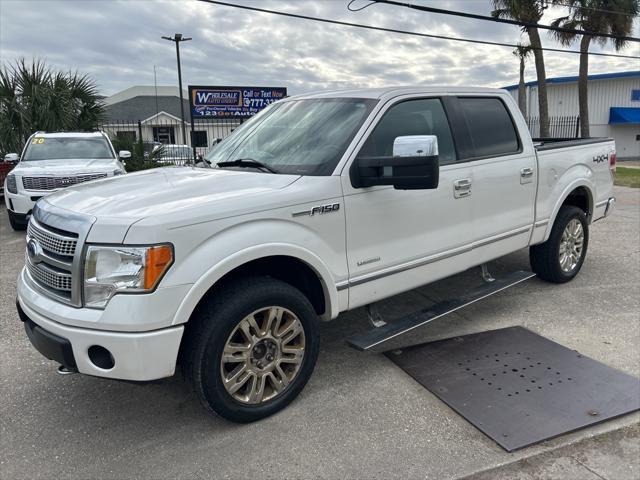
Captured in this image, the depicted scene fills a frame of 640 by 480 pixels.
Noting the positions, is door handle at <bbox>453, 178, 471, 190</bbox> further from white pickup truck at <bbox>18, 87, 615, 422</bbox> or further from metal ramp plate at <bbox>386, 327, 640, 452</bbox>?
metal ramp plate at <bbox>386, 327, 640, 452</bbox>

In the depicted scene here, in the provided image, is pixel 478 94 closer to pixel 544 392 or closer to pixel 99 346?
pixel 544 392

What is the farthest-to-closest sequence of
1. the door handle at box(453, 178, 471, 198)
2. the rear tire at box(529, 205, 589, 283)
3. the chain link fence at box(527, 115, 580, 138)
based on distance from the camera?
the chain link fence at box(527, 115, 580, 138), the rear tire at box(529, 205, 589, 283), the door handle at box(453, 178, 471, 198)

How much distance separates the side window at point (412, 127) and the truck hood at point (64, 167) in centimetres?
667

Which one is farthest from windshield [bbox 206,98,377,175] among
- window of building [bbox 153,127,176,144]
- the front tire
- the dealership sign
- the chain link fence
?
window of building [bbox 153,127,176,144]

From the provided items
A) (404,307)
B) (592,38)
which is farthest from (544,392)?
(592,38)

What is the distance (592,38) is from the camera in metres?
23.5

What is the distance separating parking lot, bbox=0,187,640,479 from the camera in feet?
8.95

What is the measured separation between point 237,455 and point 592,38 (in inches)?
1036

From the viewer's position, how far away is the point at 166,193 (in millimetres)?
3008

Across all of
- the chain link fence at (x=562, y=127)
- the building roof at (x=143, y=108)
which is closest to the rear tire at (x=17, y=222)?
the chain link fence at (x=562, y=127)

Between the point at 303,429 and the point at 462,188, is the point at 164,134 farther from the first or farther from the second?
the point at 303,429

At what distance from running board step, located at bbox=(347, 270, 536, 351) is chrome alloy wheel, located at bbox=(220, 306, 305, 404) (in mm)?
486

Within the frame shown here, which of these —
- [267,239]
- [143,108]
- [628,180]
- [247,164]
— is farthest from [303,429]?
[143,108]

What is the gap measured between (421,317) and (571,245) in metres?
2.57
